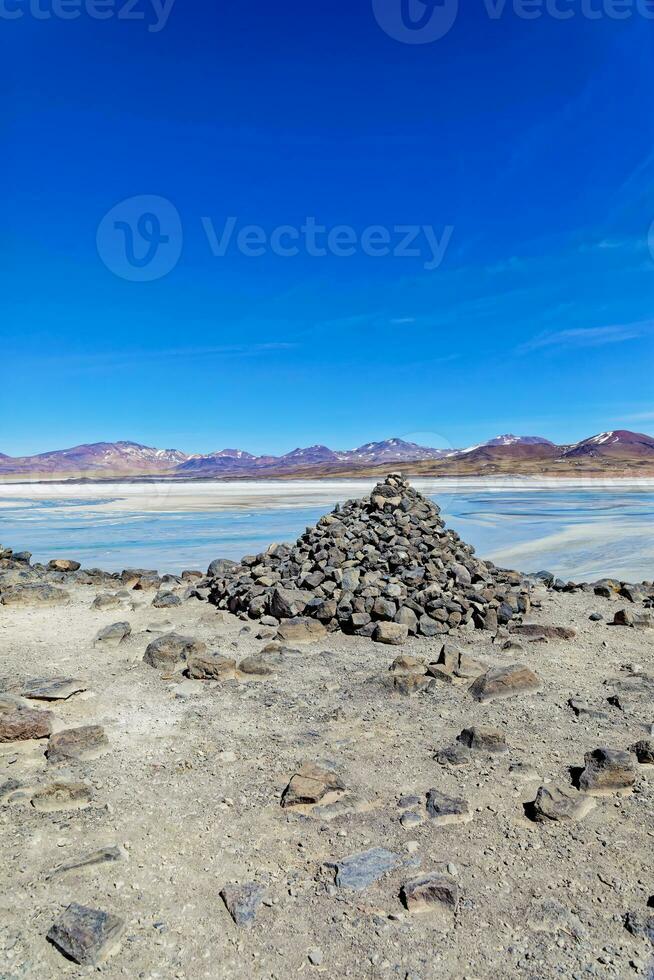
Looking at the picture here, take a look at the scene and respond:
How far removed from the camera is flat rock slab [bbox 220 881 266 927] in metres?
3.49

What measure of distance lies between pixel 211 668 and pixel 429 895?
178 inches

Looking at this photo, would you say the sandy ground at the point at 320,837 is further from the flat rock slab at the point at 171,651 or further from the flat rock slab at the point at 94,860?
the flat rock slab at the point at 171,651

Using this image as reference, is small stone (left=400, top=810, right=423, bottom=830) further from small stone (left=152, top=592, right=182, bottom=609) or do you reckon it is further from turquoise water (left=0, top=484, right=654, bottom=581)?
turquoise water (left=0, top=484, right=654, bottom=581)

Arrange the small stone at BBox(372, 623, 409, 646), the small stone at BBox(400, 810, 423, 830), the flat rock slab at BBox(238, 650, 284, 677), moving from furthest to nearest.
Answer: the small stone at BBox(372, 623, 409, 646)
the flat rock slab at BBox(238, 650, 284, 677)
the small stone at BBox(400, 810, 423, 830)

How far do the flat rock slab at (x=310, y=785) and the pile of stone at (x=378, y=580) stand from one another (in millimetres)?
4397

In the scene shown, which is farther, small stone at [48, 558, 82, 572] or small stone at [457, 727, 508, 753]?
small stone at [48, 558, 82, 572]

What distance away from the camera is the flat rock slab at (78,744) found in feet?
17.9

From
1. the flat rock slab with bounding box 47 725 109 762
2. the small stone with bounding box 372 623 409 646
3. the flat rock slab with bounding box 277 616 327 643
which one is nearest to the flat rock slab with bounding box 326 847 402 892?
the flat rock slab with bounding box 47 725 109 762

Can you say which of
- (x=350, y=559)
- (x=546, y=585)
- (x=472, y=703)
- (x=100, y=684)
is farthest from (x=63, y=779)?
(x=546, y=585)

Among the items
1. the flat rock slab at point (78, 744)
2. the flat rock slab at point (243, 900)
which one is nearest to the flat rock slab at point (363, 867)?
the flat rock slab at point (243, 900)

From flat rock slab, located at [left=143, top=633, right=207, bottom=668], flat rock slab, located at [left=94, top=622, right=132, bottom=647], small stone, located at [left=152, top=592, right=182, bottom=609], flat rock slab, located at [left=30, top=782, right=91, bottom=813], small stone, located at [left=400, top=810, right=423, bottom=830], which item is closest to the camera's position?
small stone, located at [left=400, top=810, right=423, bottom=830]

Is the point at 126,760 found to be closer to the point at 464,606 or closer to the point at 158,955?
the point at 158,955

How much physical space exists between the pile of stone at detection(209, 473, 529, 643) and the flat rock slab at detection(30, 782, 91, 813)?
17.4 ft

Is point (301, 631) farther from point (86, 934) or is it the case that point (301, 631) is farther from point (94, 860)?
point (86, 934)
